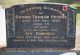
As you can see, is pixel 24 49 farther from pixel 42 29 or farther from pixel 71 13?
pixel 71 13

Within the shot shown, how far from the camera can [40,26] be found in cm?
454

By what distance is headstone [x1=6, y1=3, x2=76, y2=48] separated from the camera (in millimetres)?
4461

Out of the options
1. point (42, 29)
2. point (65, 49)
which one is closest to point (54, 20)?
point (42, 29)

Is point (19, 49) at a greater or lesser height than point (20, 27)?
lesser

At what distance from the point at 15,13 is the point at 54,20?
2.15 feet

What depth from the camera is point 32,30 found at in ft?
→ 15.0

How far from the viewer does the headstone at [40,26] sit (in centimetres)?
446

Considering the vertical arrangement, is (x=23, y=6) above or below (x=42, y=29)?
above

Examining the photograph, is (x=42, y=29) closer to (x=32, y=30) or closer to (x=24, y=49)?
(x=32, y=30)

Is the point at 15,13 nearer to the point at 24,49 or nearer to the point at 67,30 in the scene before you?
the point at 24,49

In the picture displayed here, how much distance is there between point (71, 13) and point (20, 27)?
879 mm

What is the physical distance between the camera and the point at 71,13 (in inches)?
175

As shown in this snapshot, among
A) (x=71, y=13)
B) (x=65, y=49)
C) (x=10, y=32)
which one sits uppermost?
(x=71, y=13)

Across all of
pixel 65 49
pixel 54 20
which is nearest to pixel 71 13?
pixel 54 20
